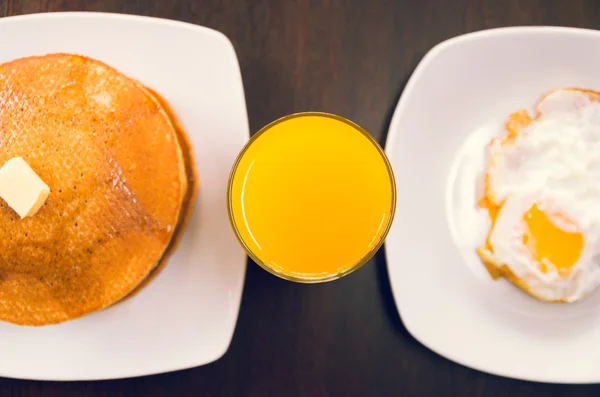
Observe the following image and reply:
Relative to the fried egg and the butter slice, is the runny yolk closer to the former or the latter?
the fried egg

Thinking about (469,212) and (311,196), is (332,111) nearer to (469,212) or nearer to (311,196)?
(311,196)

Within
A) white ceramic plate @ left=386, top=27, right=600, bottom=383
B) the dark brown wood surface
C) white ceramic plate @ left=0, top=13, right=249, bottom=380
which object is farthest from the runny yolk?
white ceramic plate @ left=0, top=13, right=249, bottom=380

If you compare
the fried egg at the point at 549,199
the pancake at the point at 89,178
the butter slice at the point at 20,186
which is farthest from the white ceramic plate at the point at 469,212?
the butter slice at the point at 20,186

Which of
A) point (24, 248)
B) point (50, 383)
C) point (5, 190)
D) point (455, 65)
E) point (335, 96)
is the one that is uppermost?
point (455, 65)

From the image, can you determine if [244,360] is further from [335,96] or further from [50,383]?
[335,96]

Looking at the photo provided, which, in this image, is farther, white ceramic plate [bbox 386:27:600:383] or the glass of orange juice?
white ceramic plate [bbox 386:27:600:383]

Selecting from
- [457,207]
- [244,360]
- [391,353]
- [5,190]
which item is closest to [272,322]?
[244,360]

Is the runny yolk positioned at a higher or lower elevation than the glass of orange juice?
lower
